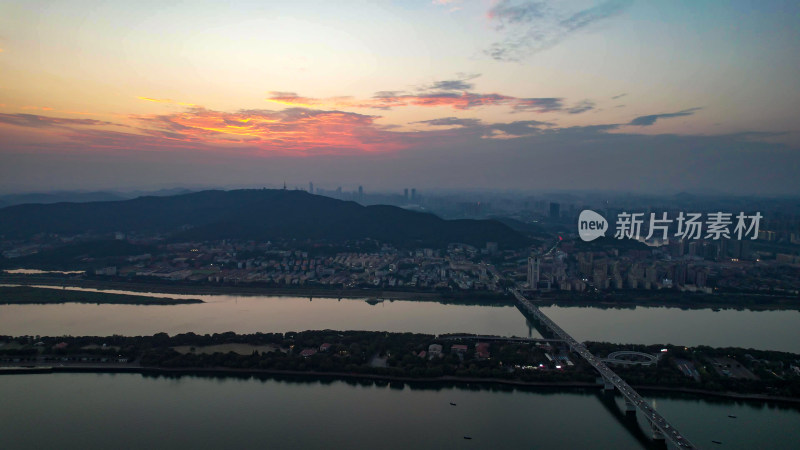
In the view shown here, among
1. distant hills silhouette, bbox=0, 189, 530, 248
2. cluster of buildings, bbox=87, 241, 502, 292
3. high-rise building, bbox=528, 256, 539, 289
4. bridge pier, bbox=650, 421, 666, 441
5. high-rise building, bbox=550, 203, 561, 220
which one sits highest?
high-rise building, bbox=550, 203, 561, 220

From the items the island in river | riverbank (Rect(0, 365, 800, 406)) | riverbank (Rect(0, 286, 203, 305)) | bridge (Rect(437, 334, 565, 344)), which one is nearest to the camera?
riverbank (Rect(0, 365, 800, 406))

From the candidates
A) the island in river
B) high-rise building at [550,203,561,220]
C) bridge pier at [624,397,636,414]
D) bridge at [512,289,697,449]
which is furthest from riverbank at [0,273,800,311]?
high-rise building at [550,203,561,220]

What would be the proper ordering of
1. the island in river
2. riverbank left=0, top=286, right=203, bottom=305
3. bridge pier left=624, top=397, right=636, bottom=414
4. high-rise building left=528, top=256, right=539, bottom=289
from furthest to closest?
high-rise building left=528, top=256, right=539, bottom=289
riverbank left=0, top=286, right=203, bottom=305
the island in river
bridge pier left=624, top=397, right=636, bottom=414

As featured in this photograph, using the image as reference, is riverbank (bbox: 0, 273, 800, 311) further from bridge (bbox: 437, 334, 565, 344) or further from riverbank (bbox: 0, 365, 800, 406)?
riverbank (bbox: 0, 365, 800, 406)

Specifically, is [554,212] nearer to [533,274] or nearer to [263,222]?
[263,222]

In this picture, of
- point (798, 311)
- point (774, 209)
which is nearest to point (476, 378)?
point (798, 311)

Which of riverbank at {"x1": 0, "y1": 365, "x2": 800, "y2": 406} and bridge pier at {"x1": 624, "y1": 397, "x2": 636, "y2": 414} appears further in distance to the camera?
riverbank at {"x1": 0, "y1": 365, "x2": 800, "y2": 406}

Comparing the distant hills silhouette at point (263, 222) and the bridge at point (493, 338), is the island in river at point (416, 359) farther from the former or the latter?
the distant hills silhouette at point (263, 222)

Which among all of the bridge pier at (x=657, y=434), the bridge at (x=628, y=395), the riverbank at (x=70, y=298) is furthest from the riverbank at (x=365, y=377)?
the riverbank at (x=70, y=298)
